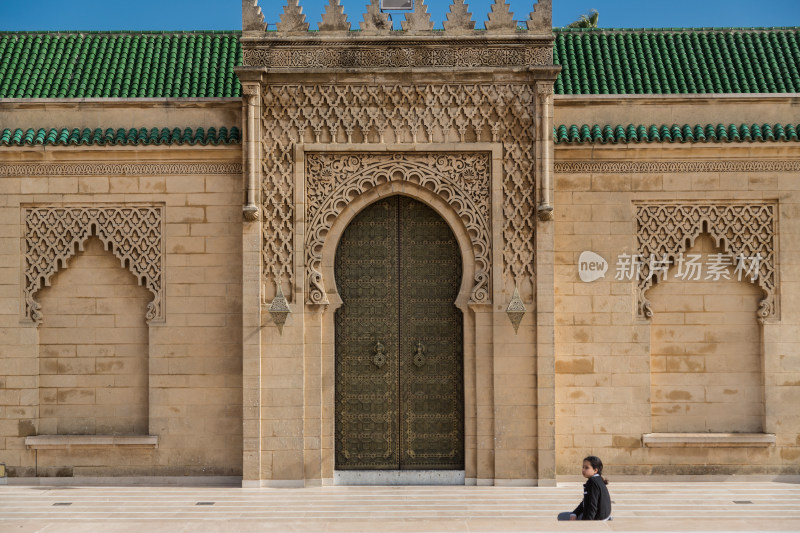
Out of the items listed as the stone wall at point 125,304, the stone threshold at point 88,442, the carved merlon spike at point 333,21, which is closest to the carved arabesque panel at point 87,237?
the stone wall at point 125,304

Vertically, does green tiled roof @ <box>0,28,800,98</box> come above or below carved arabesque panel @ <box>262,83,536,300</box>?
above

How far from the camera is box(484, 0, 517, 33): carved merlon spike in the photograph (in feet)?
34.0

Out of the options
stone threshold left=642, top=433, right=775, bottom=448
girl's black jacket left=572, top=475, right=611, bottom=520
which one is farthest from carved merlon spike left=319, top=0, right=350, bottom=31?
stone threshold left=642, top=433, right=775, bottom=448

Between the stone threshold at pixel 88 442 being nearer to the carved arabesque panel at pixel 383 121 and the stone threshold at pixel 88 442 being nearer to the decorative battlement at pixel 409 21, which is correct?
the carved arabesque panel at pixel 383 121

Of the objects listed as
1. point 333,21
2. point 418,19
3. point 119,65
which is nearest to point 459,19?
point 418,19

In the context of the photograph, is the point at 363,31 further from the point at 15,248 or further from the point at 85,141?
the point at 15,248

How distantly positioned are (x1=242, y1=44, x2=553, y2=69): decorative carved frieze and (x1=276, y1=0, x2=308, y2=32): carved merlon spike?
8.6 inches

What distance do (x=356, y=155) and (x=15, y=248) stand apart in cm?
454

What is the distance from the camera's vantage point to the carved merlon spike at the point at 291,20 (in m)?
10.4

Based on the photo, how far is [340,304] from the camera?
1039cm

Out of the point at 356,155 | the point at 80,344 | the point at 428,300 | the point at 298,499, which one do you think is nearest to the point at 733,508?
the point at 428,300

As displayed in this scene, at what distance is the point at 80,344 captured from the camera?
10.7 meters

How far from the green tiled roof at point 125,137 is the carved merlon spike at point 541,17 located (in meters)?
3.97

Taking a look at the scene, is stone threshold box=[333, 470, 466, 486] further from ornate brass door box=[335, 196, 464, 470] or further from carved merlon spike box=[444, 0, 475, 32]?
carved merlon spike box=[444, 0, 475, 32]
